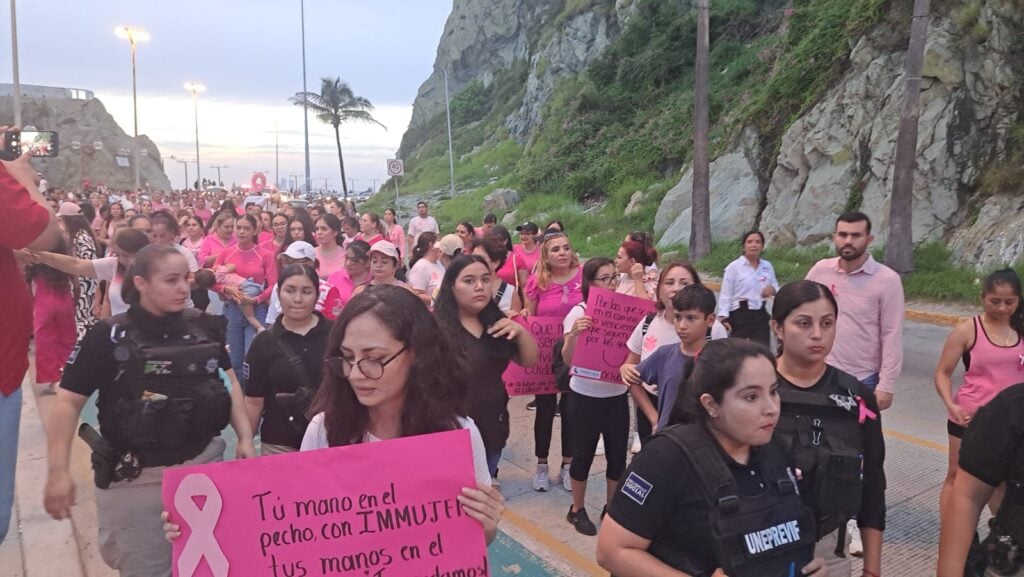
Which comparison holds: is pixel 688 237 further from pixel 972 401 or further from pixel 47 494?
pixel 47 494

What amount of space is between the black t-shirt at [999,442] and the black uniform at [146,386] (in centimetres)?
287

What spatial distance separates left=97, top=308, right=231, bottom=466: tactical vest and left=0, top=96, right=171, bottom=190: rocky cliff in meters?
67.3

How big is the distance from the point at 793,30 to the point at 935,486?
18.9 metres

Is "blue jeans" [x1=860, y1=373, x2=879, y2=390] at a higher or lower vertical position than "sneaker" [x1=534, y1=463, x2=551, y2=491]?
higher

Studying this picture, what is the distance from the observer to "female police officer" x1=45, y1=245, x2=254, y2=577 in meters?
2.94

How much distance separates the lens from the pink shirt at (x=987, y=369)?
4027 mm

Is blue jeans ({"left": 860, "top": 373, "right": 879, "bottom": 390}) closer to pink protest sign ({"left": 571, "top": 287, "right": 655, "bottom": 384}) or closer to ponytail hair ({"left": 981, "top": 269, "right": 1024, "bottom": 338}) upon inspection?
ponytail hair ({"left": 981, "top": 269, "right": 1024, "bottom": 338})

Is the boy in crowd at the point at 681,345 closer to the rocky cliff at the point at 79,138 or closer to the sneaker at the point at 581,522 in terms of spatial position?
the sneaker at the point at 581,522

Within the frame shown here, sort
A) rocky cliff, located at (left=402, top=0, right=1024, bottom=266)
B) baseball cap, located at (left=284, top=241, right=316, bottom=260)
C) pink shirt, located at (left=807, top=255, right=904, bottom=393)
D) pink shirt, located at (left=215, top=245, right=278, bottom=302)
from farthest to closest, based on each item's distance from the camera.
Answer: rocky cliff, located at (left=402, top=0, right=1024, bottom=266)
pink shirt, located at (left=215, top=245, right=278, bottom=302)
baseball cap, located at (left=284, top=241, right=316, bottom=260)
pink shirt, located at (left=807, top=255, right=904, bottom=393)

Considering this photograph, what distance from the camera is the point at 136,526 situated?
3.00 meters

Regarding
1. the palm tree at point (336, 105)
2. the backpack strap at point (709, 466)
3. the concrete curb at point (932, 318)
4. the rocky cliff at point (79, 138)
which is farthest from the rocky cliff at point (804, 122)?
the rocky cliff at point (79, 138)

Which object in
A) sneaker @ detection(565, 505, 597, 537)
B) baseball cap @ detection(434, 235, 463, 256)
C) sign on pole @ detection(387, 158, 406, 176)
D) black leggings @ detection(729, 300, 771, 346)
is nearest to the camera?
sneaker @ detection(565, 505, 597, 537)

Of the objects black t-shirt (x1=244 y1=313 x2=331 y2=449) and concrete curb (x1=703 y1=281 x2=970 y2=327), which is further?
concrete curb (x1=703 y1=281 x2=970 y2=327)

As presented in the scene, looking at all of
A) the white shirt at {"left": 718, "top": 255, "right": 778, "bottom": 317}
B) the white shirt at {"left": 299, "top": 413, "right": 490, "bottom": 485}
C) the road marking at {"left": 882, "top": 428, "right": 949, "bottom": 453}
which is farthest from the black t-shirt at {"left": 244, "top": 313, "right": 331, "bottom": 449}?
the road marking at {"left": 882, "top": 428, "right": 949, "bottom": 453}
